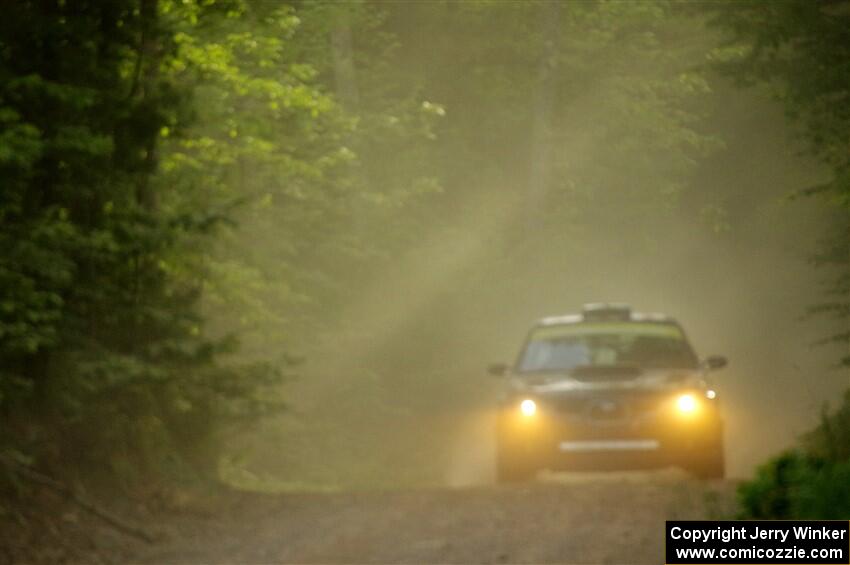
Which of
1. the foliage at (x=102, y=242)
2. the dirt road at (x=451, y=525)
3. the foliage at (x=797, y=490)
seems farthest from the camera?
the foliage at (x=102, y=242)

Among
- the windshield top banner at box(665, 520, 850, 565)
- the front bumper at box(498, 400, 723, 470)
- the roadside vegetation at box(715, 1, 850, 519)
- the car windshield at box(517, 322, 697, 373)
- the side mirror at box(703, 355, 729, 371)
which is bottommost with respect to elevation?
the windshield top banner at box(665, 520, 850, 565)

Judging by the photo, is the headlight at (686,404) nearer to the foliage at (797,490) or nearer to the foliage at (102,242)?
the foliage at (102,242)

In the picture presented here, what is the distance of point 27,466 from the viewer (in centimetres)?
1508

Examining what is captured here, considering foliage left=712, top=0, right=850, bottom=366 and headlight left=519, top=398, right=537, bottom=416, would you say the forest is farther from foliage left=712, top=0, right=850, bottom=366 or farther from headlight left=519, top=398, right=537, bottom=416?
headlight left=519, top=398, right=537, bottom=416

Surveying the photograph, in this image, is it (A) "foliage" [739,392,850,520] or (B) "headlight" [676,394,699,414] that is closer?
(A) "foliage" [739,392,850,520]

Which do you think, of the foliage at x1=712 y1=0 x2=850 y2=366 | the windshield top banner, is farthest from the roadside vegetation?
the windshield top banner

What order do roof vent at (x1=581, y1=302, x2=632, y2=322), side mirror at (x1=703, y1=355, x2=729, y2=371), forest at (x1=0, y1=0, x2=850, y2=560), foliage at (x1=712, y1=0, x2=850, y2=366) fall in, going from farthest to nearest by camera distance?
foliage at (x1=712, y1=0, x2=850, y2=366) < roof vent at (x1=581, y1=302, x2=632, y2=322) < side mirror at (x1=703, y1=355, x2=729, y2=371) < forest at (x1=0, y1=0, x2=850, y2=560)

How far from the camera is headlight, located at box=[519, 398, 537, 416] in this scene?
17.2 meters

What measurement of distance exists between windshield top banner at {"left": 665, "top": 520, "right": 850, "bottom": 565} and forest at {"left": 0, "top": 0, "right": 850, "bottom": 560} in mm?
195

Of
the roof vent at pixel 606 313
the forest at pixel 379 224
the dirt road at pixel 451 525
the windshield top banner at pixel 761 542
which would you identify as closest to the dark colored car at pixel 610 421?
the dirt road at pixel 451 525

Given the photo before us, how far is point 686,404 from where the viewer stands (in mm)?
17047

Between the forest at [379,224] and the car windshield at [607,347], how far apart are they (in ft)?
6.20

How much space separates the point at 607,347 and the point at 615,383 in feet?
4.58

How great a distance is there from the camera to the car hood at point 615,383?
55.9ft
